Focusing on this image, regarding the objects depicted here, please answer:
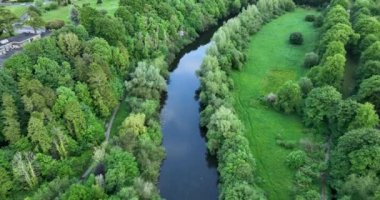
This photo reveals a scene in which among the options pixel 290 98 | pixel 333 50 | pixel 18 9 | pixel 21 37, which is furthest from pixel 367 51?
pixel 18 9

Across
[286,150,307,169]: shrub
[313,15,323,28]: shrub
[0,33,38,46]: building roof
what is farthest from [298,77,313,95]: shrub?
[0,33,38,46]: building roof

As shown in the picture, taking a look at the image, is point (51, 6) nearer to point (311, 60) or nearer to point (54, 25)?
point (54, 25)

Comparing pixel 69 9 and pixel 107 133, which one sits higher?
pixel 69 9

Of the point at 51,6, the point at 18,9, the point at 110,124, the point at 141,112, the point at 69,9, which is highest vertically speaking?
the point at 69,9

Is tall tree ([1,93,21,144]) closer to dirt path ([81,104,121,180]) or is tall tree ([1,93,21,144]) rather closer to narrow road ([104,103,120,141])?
dirt path ([81,104,121,180])

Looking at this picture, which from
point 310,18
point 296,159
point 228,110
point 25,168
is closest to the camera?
point 25,168

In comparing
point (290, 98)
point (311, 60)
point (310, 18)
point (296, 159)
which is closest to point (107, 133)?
point (296, 159)

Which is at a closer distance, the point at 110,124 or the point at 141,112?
the point at 141,112

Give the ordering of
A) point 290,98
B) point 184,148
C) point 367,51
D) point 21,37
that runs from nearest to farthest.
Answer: point 184,148 < point 290,98 < point 367,51 < point 21,37

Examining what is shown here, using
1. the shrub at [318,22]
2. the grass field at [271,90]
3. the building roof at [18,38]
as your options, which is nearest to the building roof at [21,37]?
the building roof at [18,38]
